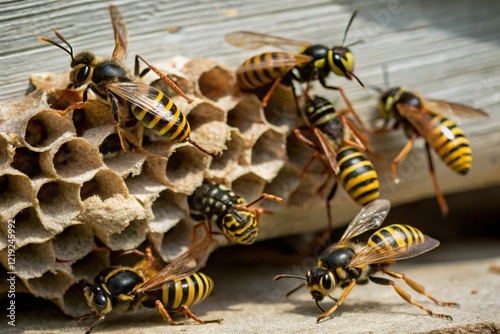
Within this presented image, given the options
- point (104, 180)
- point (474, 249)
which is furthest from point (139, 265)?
point (474, 249)

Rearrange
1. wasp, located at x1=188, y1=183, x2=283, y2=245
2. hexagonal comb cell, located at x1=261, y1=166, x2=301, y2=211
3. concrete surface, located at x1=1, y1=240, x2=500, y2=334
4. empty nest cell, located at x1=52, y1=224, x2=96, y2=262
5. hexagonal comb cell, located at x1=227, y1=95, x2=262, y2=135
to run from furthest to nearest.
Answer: hexagonal comb cell, located at x1=261, y1=166, x2=301, y2=211 → hexagonal comb cell, located at x1=227, y1=95, x2=262, y2=135 → wasp, located at x1=188, y1=183, x2=283, y2=245 → empty nest cell, located at x1=52, y1=224, x2=96, y2=262 → concrete surface, located at x1=1, y1=240, x2=500, y2=334

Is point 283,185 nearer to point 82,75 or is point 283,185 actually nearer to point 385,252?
point 385,252

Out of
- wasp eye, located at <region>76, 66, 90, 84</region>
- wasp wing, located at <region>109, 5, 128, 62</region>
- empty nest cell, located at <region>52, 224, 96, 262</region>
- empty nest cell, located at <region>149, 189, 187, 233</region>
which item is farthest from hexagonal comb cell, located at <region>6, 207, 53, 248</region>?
wasp wing, located at <region>109, 5, 128, 62</region>

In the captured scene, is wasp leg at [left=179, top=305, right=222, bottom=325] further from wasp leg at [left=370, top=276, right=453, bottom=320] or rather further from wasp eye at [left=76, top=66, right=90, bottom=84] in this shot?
wasp eye at [left=76, top=66, right=90, bottom=84]

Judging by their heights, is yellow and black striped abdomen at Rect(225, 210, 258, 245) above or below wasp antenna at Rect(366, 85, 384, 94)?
below

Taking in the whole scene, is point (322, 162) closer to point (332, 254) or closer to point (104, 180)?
point (332, 254)

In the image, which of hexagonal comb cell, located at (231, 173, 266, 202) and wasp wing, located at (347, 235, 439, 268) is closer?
wasp wing, located at (347, 235, 439, 268)

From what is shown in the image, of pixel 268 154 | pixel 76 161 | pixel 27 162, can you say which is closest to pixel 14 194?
pixel 27 162
